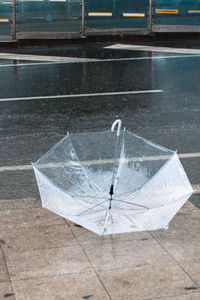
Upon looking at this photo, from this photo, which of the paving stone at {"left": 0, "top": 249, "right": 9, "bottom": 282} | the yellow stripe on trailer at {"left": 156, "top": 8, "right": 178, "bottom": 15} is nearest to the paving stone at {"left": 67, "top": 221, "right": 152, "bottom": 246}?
the paving stone at {"left": 0, "top": 249, "right": 9, "bottom": 282}

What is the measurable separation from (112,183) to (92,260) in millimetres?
716

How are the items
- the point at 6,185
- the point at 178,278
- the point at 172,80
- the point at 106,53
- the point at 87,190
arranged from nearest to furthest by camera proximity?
the point at 178,278 → the point at 87,190 → the point at 6,185 → the point at 172,80 → the point at 106,53

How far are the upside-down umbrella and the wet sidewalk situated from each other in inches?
7.6

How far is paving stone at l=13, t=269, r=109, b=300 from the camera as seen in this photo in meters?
4.20

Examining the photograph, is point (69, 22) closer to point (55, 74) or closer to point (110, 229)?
point (55, 74)

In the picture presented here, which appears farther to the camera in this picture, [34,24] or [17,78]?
[34,24]

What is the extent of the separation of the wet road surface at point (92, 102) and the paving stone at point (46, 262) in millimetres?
1298

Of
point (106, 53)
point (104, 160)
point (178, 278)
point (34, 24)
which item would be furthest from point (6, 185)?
point (34, 24)

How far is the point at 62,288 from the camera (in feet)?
14.1

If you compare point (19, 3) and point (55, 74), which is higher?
point (19, 3)

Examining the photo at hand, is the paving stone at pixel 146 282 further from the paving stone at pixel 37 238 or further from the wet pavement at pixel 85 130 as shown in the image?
the paving stone at pixel 37 238

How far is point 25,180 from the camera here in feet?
21.4

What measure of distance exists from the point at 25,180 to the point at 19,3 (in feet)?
38.3

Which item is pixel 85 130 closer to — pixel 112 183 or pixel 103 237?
pixel 112 183
